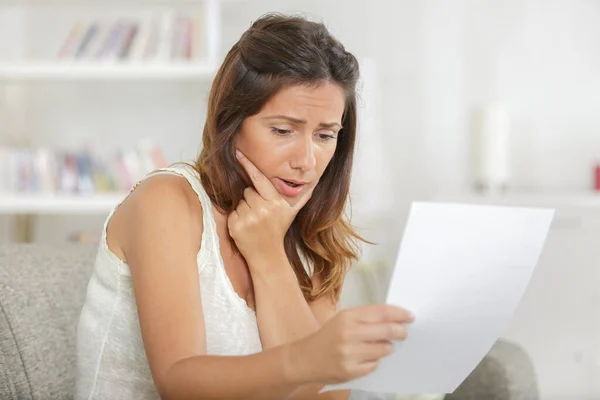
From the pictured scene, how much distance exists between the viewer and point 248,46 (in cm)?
137

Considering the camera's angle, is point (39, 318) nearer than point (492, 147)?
Yes

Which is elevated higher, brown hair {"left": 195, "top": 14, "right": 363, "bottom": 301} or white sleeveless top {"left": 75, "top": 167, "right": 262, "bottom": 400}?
brown hair {"left": 195, "top": 14, "right": 363, "bottom": 301}

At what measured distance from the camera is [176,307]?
3.87 ft

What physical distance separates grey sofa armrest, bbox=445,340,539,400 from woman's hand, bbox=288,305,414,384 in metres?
0.73

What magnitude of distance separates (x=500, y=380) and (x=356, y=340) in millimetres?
778

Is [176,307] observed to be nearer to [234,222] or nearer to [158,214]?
[158,214]

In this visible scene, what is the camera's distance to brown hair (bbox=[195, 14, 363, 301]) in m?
1.34

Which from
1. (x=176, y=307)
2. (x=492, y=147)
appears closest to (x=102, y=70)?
(x=492, y=147)

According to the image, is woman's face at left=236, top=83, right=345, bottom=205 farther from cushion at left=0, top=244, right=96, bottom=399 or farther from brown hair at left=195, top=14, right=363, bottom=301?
cushion at left=0, top=244, right=96, bottom=399

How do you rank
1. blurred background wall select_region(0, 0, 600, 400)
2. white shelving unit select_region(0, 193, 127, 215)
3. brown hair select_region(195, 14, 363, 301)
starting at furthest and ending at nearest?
blurred background wall select_region(0, 0, 600, 400) → white shelving unit select_region(0, 193, 127, 215) → brown hair select_region(195, 14, 363, 301)

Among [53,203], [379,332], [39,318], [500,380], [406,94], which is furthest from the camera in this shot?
[406,94]

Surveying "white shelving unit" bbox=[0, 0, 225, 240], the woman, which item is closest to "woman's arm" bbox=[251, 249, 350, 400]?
the woman

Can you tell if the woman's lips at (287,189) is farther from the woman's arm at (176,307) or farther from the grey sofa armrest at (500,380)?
the grey sofa armrest at (500,380)

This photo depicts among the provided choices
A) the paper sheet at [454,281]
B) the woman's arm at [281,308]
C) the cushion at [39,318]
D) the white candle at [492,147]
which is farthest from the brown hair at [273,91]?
the white candle at [492,147]
